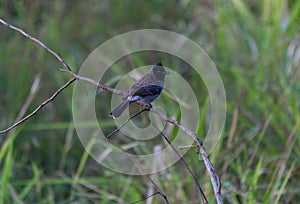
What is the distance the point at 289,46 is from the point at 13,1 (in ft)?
6.92

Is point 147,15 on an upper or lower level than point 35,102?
upper

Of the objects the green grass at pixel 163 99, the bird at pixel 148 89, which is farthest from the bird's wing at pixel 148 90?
the green grass at pixel 163 99

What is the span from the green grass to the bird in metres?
0.48

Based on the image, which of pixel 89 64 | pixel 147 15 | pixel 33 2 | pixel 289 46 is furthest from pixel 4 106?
pixel 289 46

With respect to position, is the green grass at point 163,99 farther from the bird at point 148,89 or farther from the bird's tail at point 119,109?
the bird's tail at point 119,109

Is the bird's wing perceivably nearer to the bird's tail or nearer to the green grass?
the bird's tail

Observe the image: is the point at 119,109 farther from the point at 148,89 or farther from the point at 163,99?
the point at 163,99

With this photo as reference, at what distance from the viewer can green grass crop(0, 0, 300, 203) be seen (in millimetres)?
3258

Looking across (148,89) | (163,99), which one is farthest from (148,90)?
(163,99)

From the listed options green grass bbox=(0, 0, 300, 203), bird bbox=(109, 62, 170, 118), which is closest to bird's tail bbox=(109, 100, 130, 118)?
bird bbox=(109, 62, 170, 118)

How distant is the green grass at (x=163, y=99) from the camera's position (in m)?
3.26

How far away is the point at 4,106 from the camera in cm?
420

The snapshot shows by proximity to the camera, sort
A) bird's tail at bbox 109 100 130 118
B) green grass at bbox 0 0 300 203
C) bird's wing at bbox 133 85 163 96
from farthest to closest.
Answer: green grass at bbox 0 0 300 203 → bird's wing at bbox 133 85 163 96 → bird's tail at bbox 109 100 130 118

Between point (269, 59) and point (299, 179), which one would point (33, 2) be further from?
point (299, 179)
